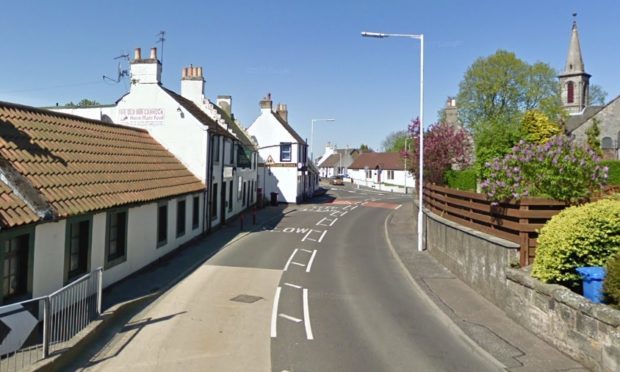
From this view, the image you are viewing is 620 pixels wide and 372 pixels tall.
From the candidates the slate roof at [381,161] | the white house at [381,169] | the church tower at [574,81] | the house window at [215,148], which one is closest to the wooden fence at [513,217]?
the house window at [215,148]

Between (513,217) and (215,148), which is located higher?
(215,148)

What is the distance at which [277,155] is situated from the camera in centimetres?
4256

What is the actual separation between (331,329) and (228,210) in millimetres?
18984

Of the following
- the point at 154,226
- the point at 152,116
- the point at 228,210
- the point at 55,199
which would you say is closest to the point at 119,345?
the point at 55,199

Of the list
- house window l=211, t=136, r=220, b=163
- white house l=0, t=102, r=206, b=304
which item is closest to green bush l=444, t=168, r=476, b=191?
house window l=211, t=136, r=220, b=163

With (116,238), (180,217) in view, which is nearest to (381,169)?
(180,217)

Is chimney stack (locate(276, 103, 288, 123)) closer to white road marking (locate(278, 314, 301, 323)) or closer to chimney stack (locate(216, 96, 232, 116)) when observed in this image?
chimney stack (locate(216, 96, 232, 116))

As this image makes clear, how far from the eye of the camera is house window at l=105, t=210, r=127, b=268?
40.7 ft

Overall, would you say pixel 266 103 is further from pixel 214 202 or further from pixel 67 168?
pixel 67 168

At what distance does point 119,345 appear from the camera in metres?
8.70

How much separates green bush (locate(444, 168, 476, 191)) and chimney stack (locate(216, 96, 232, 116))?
858 inches

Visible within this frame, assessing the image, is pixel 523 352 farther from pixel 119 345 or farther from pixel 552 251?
pixel 119 345

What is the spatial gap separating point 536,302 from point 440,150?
1511cm

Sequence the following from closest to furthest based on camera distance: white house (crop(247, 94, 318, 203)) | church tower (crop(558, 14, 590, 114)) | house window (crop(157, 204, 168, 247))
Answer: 1. house window (crop(157, 204, 168, 247))
2. white house (crop(247, 94, 318, 203))
3. church tower (crop(558, 14, 590, 114))
